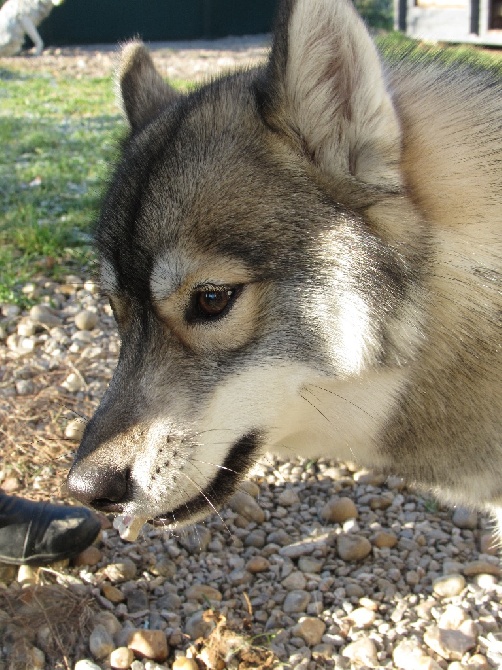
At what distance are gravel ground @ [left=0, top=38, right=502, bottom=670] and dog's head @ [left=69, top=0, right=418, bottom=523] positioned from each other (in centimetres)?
69

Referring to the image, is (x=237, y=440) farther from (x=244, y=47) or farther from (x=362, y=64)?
(x=244, y=47)

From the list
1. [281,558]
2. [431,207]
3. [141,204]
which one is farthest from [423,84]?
[281,558]

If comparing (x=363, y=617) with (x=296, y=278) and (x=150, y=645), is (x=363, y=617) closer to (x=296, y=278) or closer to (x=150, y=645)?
(x=150, y=645)

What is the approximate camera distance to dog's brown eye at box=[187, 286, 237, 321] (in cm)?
207

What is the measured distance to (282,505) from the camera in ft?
11.0

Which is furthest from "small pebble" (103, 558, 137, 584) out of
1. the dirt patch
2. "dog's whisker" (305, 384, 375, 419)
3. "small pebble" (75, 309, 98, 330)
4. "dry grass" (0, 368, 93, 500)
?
the dirt patch

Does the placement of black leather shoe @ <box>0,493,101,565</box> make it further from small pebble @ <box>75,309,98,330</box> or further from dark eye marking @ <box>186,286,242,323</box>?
small pebble @ <box>75,309,98,330</box>

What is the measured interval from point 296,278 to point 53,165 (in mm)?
5570

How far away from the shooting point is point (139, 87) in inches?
116

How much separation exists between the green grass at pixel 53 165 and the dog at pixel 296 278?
0.55m

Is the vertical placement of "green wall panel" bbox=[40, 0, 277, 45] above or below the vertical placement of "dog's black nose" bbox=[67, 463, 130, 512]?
below

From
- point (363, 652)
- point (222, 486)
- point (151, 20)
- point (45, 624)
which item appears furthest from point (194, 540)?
point (151, 20)

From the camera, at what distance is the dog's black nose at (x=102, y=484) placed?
6.75ft

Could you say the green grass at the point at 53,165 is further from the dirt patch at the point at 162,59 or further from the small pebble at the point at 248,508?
the dirt patch at the point at 162,59
